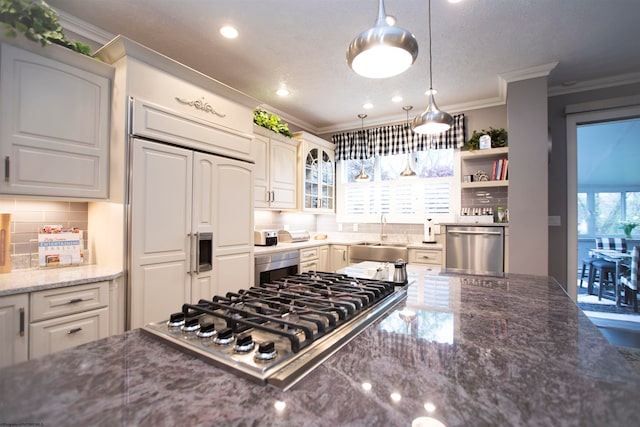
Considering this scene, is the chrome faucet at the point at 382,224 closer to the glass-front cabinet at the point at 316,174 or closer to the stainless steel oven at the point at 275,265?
the glass-front cabinet at the point at 316,174

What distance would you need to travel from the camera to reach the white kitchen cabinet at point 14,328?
4.94 feet

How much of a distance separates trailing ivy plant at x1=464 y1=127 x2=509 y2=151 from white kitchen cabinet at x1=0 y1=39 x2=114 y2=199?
146 inches

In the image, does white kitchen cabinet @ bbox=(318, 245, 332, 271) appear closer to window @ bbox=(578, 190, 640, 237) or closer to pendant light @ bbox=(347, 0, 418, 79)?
pendant light @ bbox=(347, 0, 418, 79)

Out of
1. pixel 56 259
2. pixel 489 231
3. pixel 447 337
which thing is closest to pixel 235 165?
pixel 56 259

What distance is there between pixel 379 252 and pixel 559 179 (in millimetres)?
2260

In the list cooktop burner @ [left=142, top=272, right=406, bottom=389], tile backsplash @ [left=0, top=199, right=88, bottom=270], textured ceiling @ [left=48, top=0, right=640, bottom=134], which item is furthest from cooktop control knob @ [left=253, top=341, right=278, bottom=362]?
textured ceiling @ [left=48, top=0, right=640, bottom=134]

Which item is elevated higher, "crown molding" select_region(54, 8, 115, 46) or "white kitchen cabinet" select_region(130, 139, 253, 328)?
"crown molding" select_region(54, 8, 115, 46)

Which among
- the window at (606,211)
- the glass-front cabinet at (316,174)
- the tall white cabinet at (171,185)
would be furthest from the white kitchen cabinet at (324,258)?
the window at (606,211)

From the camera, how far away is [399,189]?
4.66 m

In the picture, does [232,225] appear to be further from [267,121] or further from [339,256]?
[339,256]

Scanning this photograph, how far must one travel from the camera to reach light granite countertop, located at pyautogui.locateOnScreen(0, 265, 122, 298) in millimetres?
1566

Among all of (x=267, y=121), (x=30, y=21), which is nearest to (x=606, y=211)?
(x=267, y=121)

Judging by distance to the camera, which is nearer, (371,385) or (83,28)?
(371,385)

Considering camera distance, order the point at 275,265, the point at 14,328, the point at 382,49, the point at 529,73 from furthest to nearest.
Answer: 1. the point at 275,265
2. the point at 529,73
3. the point at 14,328
4. the point at 382,49
